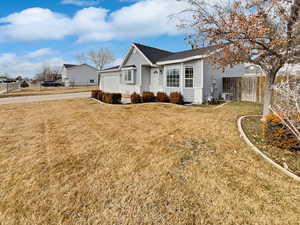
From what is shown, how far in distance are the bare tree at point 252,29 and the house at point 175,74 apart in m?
2.38

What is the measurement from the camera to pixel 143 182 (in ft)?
9.94

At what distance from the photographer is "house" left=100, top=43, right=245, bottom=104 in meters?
11.4

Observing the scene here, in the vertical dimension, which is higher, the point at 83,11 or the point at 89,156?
the point at 83,11

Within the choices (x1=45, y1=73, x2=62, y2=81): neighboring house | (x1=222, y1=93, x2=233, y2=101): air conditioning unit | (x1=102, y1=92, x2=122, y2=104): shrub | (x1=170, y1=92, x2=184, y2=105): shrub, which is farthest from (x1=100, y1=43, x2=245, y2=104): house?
(x1=45, y1=73, x2=62, y2=81): neighboring house

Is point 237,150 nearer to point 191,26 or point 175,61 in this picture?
point 191,26

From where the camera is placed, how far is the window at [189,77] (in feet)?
38.6

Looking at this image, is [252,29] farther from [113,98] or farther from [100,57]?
[100,57]

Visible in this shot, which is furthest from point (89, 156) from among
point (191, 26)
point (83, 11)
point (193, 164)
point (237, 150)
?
point (83, 11)

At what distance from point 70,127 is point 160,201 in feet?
17.3

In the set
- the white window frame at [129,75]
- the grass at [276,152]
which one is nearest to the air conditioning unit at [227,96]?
the grass at [276,152]

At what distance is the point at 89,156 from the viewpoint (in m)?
4.05

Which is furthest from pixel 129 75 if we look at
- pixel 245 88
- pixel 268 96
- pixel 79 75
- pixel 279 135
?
pixel 79 75

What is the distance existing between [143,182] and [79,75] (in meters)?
52.9

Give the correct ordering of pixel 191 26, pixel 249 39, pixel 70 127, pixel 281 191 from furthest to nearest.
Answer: pixel 70 127
pixel 191 26
pixel 249 39
pixel 281 191
